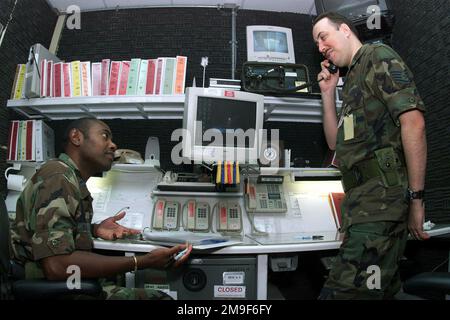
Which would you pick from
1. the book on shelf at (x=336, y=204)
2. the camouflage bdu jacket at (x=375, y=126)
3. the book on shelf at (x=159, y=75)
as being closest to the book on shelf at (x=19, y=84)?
the book on shelf at (x=159, y=75)

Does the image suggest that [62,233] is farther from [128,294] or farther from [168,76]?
[168,76]

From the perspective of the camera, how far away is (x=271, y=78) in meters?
1.84

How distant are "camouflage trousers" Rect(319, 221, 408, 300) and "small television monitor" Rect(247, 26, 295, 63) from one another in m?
1.35

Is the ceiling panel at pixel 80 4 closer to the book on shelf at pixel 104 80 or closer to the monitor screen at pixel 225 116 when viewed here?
the book on shelf at pixel 104 80

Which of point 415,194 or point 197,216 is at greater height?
point 415,194

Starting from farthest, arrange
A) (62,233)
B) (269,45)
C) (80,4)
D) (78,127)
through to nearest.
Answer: (80,4), (269,45), (78,127), (62,233)

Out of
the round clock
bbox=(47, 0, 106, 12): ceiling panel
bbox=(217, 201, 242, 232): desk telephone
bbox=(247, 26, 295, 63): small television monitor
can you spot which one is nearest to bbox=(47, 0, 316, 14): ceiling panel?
bbox=(47, 0, 106, 12): ceiling panel

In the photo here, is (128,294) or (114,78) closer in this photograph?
(128,294)

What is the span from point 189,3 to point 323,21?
4.37 ft

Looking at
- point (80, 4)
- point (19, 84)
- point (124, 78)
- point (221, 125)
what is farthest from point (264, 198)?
point (80, 4)

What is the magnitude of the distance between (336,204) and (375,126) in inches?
40.1

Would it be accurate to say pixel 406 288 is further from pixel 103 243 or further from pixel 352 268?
pixel 103 243
